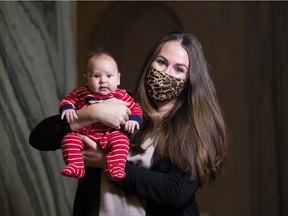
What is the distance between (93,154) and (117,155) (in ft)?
0.44

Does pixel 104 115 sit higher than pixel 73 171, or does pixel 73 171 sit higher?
pixel 104 115

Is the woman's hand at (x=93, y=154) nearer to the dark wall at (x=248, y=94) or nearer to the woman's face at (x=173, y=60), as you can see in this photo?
the woman's face at (x=173, y=60)

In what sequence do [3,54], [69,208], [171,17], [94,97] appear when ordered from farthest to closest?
[171,17] → [69,208] → [3,54] → [94,97]

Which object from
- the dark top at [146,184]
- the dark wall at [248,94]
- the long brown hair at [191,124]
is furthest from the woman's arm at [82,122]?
the dark wall at [248,94]

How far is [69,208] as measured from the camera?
3.34m

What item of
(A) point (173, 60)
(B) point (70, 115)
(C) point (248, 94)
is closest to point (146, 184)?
(B) point (70, 115)

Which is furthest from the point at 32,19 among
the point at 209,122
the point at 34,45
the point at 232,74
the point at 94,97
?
the point at 232,74

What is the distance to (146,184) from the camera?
7.19 ft

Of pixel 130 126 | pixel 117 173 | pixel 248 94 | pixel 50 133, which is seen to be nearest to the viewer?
pixel 117 173

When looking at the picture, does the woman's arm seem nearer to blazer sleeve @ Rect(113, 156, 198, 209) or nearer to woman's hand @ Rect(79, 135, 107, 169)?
woman's hand @ Rect(79, 135, 107, 169)

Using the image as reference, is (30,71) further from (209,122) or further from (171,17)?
(171,17)

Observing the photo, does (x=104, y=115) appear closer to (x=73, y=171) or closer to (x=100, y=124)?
(x=100, y=124)

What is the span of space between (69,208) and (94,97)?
121 cm

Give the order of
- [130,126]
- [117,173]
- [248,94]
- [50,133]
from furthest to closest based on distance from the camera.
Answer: [248,94]
[50,133]
[130,126]
[117,173]
